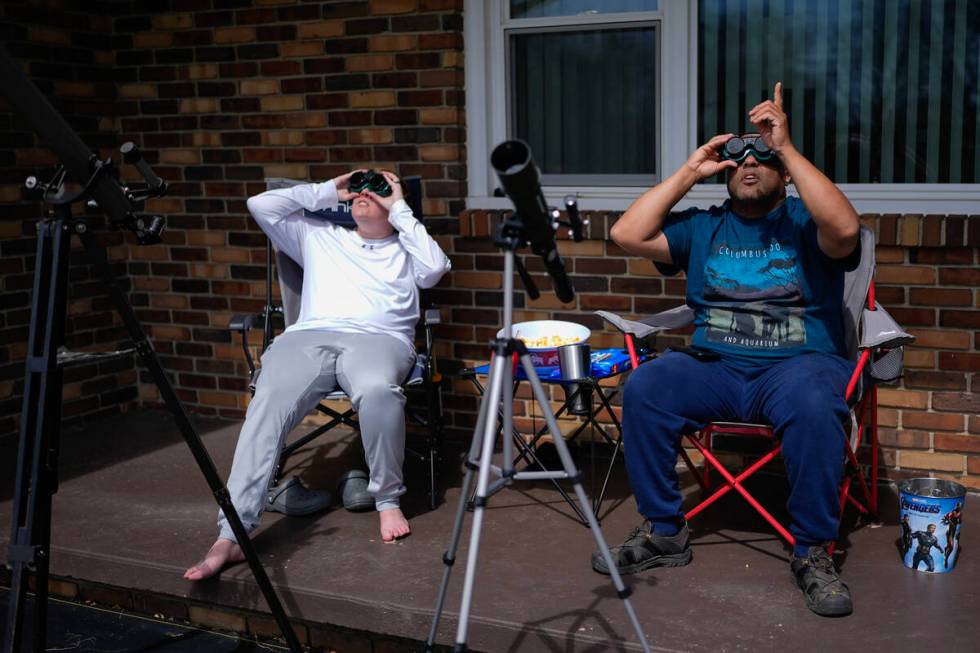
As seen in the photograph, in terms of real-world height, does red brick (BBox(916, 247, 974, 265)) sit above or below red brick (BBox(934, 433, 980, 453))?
above

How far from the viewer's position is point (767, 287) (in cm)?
330

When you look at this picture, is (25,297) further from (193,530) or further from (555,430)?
(555,430)

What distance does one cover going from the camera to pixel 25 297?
466 centimetres

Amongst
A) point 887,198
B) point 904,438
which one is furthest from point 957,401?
point 887,198

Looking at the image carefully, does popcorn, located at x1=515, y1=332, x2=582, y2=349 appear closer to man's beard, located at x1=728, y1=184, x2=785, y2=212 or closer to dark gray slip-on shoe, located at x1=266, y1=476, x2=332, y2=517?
man's beard, located at x1=728, y1=184, x2=785, y2=212

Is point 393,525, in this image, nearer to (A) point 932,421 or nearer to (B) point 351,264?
(B) point 351,264

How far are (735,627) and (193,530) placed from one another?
1809 millimetres

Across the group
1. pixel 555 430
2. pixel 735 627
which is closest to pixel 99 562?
pixel 555 430

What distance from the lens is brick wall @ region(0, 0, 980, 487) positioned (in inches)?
148

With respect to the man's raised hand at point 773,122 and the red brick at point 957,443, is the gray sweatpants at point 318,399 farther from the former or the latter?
the red brick at point 957,443

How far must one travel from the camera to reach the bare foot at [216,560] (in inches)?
125

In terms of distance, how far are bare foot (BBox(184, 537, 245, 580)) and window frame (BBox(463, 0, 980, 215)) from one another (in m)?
1.61

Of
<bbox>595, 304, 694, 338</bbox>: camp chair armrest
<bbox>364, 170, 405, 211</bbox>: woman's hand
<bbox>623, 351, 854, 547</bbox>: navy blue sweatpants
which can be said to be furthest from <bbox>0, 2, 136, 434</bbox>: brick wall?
<bbox>623, 351, 854, 547</bbox>: navy blue sweatpants

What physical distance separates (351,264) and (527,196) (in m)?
1.74
